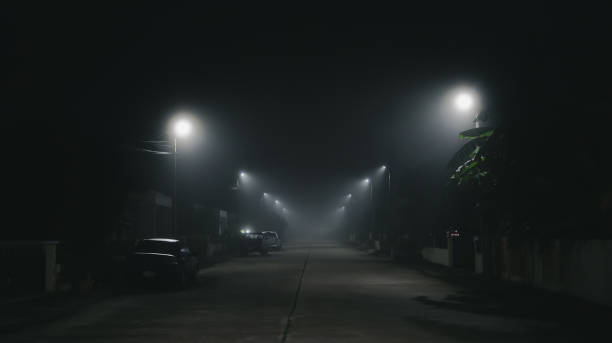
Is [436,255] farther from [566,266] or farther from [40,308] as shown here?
[40,308]

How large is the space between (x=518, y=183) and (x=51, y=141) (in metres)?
15.9

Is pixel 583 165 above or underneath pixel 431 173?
underneath

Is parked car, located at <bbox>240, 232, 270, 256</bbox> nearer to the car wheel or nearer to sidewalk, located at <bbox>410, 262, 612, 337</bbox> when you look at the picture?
the car wheel

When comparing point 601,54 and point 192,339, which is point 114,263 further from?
point 601,54

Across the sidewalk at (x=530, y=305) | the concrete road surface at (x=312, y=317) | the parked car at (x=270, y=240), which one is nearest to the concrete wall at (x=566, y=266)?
the sidewalk at (x=530, y=305)

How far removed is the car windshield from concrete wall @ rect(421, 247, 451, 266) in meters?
16.8

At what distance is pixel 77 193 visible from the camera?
2347 cm

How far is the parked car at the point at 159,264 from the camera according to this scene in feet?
71.6

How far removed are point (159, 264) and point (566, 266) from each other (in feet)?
38.2

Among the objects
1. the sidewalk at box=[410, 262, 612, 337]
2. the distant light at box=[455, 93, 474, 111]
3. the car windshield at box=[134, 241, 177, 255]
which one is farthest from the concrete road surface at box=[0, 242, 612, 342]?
the distant light at box=[455, 93, 474, 111]

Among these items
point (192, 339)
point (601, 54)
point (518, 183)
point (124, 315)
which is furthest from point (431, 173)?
point (192, 339)

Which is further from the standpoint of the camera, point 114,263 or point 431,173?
point 431,173

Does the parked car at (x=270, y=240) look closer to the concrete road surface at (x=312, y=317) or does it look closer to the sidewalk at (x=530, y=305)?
the sidewalk at (x=530, y=305)

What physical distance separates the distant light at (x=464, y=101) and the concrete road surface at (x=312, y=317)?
6586 millimetres
